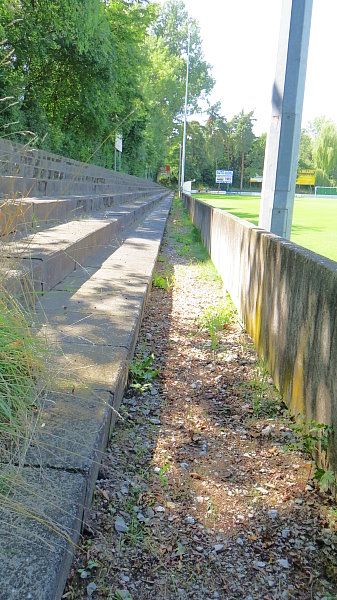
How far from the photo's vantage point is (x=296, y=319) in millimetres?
2928

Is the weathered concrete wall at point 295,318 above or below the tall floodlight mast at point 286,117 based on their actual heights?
below

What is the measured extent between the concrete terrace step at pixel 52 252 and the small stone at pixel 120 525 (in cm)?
110

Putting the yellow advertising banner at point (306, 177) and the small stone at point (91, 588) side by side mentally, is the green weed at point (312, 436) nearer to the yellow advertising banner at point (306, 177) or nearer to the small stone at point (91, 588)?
the small stone at point (91, 588)

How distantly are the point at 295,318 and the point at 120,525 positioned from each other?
1.52 metres

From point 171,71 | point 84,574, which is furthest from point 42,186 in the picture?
point 171,71

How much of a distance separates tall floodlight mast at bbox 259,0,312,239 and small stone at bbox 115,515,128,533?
144 inches

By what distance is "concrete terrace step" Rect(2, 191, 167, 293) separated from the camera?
2.82 metres

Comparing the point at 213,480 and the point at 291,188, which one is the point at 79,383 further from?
the point at 291,188

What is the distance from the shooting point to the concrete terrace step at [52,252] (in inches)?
111

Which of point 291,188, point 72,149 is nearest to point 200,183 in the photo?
point 72,149

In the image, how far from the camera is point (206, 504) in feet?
7.25

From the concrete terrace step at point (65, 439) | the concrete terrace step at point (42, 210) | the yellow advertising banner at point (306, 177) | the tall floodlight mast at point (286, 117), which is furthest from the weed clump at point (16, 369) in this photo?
the yellow advertising banner at point (306, 177)

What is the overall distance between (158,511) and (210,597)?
445mm

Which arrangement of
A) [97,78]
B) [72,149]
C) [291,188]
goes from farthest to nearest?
1. [72,149]
2. [97,78]
3. [291,188]
